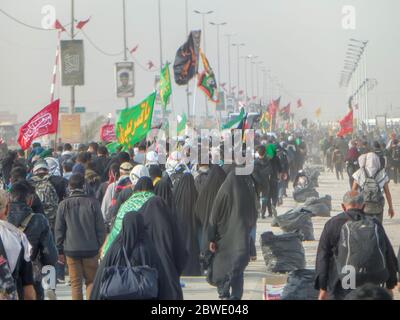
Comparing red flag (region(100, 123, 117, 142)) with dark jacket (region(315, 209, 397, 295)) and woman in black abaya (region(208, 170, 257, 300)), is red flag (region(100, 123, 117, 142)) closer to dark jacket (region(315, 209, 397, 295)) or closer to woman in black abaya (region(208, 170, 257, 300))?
woman in black abaya (region(208, 170, 257, 300))

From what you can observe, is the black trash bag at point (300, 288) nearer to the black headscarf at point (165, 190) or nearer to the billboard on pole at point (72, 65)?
the black headscarf at point (165, 190)

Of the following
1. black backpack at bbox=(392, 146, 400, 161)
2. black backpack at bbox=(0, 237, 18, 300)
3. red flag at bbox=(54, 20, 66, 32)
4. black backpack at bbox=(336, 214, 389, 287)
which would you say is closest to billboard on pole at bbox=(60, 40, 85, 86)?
red flag at bbox=(54, 20, 66, 32)

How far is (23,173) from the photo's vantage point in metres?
12.0

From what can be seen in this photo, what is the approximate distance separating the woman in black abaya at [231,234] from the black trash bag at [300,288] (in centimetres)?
115

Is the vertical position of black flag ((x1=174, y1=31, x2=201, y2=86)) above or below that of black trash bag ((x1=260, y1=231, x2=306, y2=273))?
above

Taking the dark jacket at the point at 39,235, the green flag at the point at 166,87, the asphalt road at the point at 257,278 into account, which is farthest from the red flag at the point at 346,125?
the dark jacket at the point at 39,235

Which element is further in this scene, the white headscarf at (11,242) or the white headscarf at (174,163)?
the white headscarf at (174,163)

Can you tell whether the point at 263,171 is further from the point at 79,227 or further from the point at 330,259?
the point at 330,259

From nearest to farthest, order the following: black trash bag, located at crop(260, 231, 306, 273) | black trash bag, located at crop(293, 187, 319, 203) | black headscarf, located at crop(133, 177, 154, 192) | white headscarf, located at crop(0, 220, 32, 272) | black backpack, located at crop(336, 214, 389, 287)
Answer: white headscarf, located at crop(0, 220, 32, 272) → black backpack, located at crop(336, 214, 389, 287) → black headscarf, located at crop(133, 177, 154, 192) → black trash bag, located at crop(260, 231, 306, 273) → black trash bag, located at crop(293, 187, 319, 203)

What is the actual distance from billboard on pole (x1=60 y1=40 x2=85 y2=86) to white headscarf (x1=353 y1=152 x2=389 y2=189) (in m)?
21.0

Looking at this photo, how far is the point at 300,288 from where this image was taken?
9.83 metres

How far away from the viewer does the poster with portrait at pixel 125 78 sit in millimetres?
41469

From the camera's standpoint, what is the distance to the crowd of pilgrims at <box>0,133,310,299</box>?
8164 mm

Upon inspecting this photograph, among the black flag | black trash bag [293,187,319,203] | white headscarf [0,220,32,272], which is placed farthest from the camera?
the black flag
